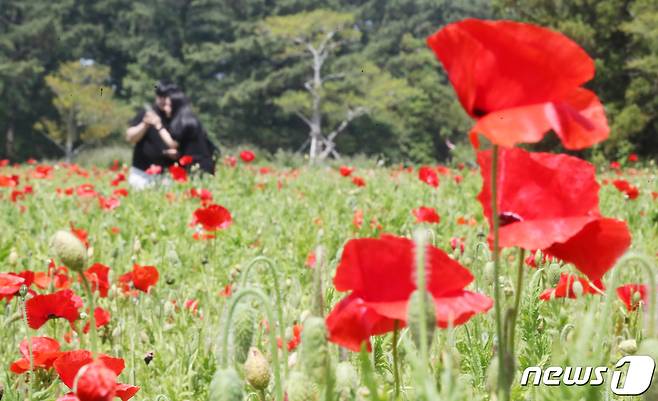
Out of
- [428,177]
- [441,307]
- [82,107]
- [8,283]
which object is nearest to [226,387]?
[441,307]

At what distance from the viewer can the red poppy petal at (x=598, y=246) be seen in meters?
0.71

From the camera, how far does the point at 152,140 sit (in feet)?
20.1

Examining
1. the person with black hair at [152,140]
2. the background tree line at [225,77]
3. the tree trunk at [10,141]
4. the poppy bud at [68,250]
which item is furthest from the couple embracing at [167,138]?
the tree trunk at [10,141]

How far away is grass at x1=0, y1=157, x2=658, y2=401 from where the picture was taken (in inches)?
38.4

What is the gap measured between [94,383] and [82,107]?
31506 mm

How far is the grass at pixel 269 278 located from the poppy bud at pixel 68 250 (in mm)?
197

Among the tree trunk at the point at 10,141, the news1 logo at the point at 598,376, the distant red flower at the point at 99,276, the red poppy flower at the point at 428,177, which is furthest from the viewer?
the tree trunk at the point at 10,141

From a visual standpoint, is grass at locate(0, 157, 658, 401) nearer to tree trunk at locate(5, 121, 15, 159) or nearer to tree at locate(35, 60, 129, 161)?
tree at locate(35, 60, 129, 161)

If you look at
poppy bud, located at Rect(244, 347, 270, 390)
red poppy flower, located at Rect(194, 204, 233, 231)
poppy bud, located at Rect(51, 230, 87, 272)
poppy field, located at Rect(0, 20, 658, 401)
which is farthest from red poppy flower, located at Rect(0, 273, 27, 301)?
red poppy flower, located at Rect(194, 204, 233, 231)

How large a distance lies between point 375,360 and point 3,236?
8.45ft

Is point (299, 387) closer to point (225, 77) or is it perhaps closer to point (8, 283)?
point (8, 283)

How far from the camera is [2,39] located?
104ft

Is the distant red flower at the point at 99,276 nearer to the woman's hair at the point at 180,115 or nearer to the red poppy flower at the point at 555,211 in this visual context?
the red poppy flower at the point at 555,211

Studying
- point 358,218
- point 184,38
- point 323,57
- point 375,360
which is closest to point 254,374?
point 375,360
